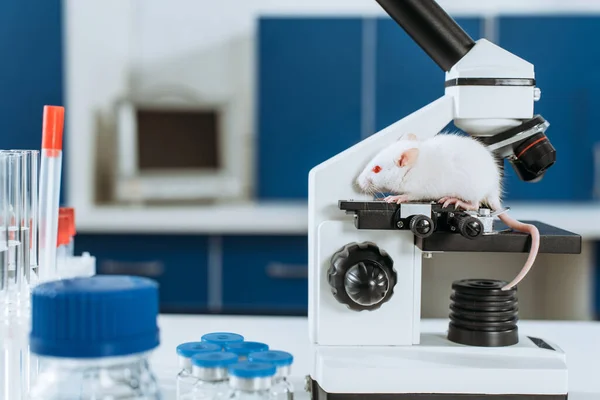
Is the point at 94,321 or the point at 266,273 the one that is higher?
the point at 94,321

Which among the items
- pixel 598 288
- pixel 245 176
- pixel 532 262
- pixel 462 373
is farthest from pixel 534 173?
Answer: pixel 245 176

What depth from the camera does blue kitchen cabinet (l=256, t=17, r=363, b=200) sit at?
277 centimetres

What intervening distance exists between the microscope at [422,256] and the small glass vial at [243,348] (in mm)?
87

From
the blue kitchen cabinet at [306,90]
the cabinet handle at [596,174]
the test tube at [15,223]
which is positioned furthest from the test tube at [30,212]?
the cabinet handle at [596,174]

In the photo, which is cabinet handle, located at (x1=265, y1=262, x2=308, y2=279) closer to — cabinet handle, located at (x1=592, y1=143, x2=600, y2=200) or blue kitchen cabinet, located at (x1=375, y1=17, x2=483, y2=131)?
blue kitchen cabinet, located at (x1=375, y1=17, x2=483, y2=131)

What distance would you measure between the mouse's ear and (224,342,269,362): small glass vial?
24 centimetres

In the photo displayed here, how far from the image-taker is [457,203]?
755 millimetres

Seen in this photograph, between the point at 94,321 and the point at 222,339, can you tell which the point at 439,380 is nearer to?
the point at 222,339

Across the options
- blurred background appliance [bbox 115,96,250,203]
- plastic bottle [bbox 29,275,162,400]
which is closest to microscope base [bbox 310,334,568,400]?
plastic bottle [bbox 29,275,162,400]

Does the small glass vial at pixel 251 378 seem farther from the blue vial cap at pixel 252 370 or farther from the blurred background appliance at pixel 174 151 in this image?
the blurred background appliance at pixel 174 151

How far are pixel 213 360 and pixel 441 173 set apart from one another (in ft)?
1.00

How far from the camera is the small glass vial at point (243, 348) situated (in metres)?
0.65

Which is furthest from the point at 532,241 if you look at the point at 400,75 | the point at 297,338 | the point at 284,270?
the point at 400,75

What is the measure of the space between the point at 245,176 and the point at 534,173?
2.42 metres
